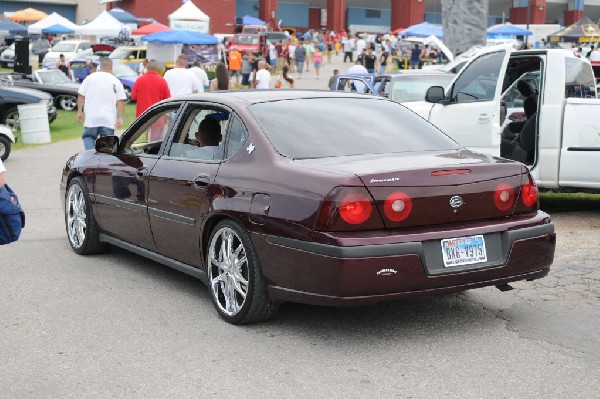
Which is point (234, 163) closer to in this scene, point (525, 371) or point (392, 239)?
point (392, 239)

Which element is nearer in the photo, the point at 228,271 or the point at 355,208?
the point at 355,208

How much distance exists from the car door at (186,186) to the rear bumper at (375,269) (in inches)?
31.1

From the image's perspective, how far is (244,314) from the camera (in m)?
Answer: 5.61

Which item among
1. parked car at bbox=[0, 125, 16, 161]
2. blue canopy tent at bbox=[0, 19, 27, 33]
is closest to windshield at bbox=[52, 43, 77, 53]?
blue canopy tent at bbox=[0, 19, 27, 33]

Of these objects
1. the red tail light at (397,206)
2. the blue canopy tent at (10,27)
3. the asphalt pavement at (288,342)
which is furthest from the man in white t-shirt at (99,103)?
the blue canopy tent at (10,27)

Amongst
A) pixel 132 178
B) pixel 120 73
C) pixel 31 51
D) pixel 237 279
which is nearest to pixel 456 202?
pixel 237 279

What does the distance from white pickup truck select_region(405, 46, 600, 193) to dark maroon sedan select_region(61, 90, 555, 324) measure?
3.18m

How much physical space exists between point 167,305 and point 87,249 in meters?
1.92

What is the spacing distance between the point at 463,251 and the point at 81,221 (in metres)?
3.93

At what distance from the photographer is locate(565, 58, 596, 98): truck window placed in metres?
9.70

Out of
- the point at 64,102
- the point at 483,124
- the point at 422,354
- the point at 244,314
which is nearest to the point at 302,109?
the point at 244,314

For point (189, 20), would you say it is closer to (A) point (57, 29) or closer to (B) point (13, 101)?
(A) point (57, 29)

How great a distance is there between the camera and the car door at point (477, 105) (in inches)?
378

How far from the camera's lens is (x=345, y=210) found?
5074 mm
